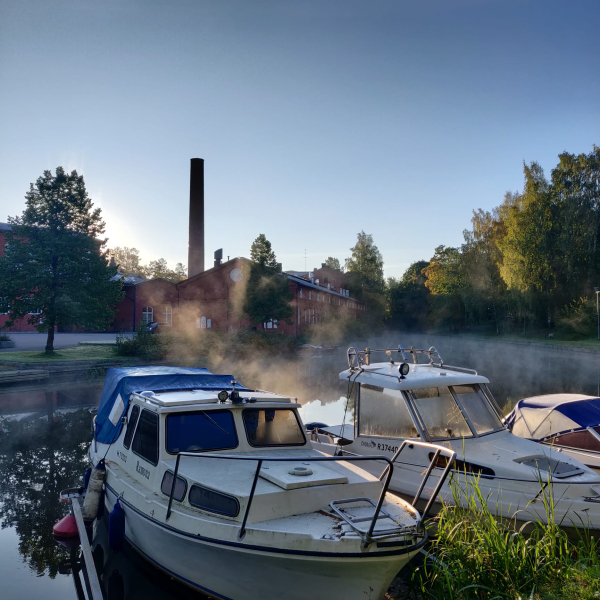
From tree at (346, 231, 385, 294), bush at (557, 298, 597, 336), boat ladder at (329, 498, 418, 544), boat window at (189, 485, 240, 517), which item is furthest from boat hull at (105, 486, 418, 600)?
tree at (346, 231, 385, 294)

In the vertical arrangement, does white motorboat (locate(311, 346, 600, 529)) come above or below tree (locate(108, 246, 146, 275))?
below

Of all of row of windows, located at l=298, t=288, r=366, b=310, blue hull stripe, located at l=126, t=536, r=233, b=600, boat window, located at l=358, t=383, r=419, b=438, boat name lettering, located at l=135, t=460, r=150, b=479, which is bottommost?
blue hull stripe, located at l=126, t=536, r=233, b=600

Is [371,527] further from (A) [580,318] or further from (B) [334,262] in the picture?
(B) [334,262]

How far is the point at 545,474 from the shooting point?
7.10 meters

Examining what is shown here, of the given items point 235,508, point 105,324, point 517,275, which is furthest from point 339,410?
point 517,275

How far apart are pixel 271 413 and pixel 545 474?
4.10 metres

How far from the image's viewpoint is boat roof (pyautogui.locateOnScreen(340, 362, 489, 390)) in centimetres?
890

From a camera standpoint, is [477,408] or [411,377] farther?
[411,377]

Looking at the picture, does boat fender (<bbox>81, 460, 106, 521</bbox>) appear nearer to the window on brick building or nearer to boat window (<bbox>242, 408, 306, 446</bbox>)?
boat window (<bbox>242, 408, 306, 446</bbox>)

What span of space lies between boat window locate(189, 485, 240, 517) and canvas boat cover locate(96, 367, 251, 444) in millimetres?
2884

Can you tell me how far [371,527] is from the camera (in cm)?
483

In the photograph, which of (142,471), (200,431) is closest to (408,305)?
(200,431)

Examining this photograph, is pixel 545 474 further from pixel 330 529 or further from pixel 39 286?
pixel 39 286

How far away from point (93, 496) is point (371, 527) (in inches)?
205
